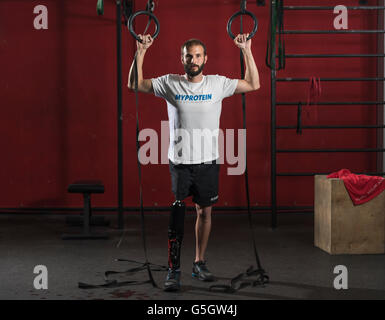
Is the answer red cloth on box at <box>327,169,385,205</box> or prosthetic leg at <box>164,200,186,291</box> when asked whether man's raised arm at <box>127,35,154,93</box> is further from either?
red cloth on box at <box>327,169,385,205</box>

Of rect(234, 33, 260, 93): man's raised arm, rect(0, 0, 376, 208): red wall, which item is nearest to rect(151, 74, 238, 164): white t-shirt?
rect(234, 33, 260, 93): man's raised arm

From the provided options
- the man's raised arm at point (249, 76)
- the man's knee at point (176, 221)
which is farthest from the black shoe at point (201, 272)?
the man's raised arm at point (249, 76)

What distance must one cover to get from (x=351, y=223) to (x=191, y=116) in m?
1.55

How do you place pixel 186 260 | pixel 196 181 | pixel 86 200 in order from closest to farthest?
pixel 196 181 → pixel 186 260 → pixel 86 200

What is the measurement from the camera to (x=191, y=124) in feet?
9.89

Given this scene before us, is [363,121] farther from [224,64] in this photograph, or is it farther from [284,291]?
[284,291]

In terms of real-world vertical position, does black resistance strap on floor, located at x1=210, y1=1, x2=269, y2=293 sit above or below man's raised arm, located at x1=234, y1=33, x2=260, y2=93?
below

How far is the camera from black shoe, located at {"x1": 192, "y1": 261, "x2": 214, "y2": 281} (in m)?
3.12

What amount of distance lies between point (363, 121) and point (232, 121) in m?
1.38

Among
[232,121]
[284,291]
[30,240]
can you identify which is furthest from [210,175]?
[232,121]

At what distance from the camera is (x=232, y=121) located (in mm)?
5570

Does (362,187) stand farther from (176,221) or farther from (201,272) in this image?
(176,221)

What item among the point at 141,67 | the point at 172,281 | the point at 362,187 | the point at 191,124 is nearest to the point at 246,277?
the point at 172,281

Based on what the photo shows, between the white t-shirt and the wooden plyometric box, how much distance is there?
1182 mm
